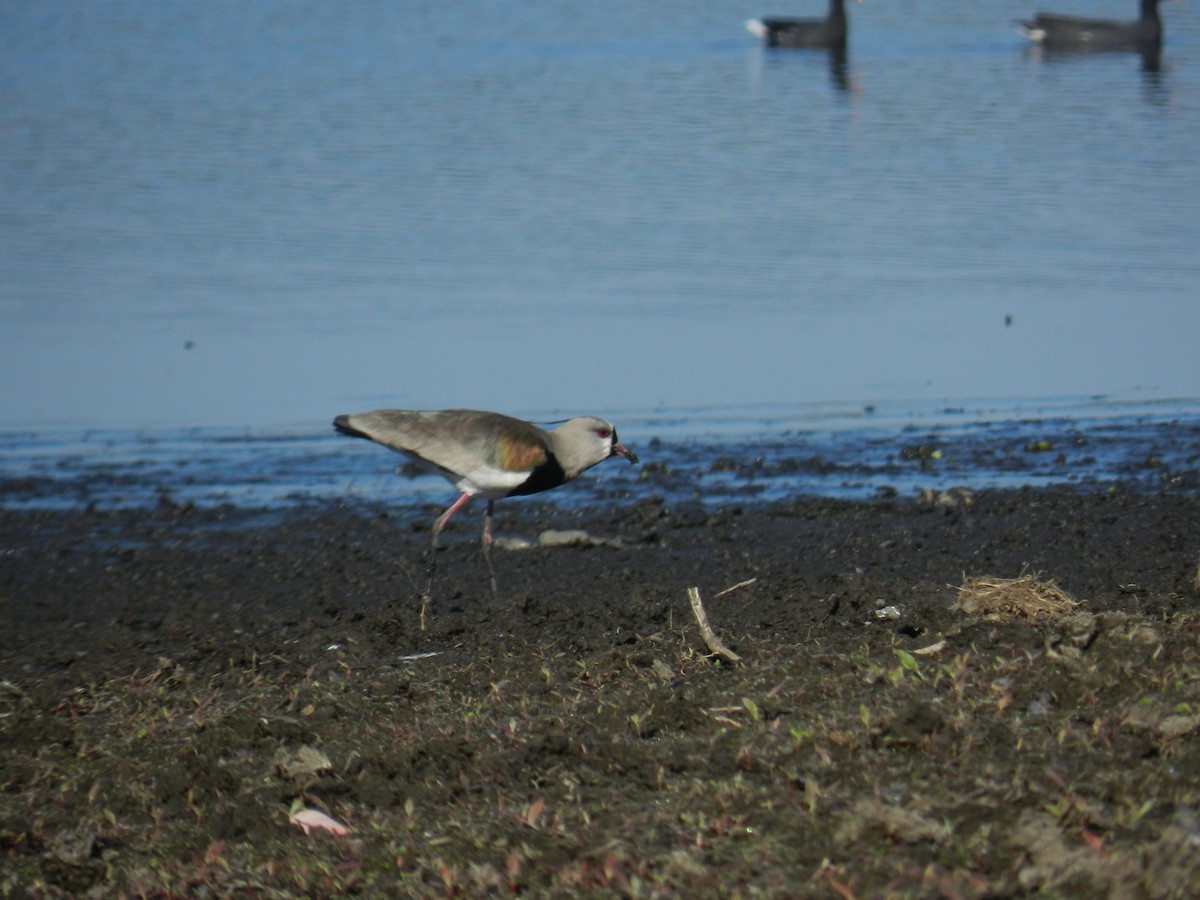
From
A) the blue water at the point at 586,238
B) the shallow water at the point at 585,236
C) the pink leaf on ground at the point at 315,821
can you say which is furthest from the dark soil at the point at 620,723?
the shallow water at the point at 585,236

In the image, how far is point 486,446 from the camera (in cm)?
856

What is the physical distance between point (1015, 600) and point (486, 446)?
290 cm

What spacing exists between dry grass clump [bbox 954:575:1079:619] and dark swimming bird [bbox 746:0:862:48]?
30.8 m

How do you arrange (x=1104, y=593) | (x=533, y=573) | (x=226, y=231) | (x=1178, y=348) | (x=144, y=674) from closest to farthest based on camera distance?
(x=144, y=674) → (x=1104, y=593) → (x=533, y=573) → (x=1178, y=348) → (x=226, y=231)

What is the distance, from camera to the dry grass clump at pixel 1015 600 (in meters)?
6.57

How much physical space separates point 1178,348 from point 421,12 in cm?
3331

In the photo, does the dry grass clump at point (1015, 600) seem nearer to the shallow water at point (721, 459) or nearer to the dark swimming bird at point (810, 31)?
the shallow water at point (721, 459)

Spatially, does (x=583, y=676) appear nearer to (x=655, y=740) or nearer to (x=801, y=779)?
(x=655, y=740)

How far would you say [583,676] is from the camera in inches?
255

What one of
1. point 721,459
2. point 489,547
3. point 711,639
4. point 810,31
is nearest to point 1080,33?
point 810,31

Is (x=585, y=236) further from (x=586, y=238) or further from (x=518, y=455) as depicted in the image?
(x=518, y=455)

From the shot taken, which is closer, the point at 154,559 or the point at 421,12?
the point at 154,559

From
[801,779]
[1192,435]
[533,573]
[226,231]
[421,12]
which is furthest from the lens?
[421,12]

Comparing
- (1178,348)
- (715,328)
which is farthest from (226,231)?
(1178,348)
